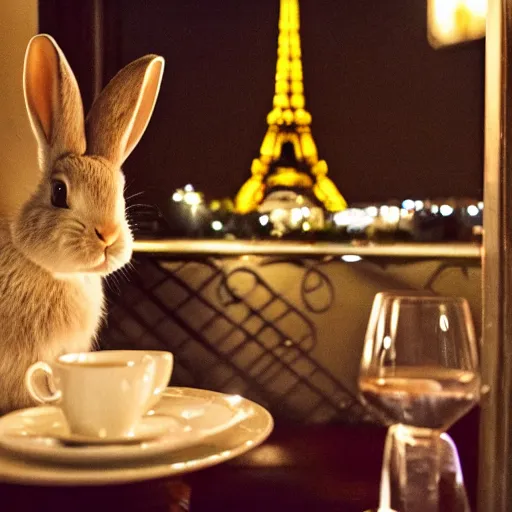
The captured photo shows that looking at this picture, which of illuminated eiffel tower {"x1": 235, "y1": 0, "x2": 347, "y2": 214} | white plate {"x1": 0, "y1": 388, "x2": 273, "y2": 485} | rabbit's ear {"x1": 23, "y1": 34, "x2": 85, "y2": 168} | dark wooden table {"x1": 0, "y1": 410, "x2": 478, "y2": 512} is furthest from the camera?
illuminated eiffel tower {"x1": 235, "y1": 0, "x2": 347, "y2": 214}

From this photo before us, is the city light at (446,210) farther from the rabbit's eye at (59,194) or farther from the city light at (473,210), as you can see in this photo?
the rabbit's eye at (59,194)

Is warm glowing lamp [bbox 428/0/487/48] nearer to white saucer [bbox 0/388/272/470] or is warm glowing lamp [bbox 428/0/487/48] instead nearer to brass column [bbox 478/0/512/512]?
brass column [bbox 478/0/512/512]

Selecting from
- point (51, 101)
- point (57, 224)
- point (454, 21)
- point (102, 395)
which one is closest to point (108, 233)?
point (57, 224)

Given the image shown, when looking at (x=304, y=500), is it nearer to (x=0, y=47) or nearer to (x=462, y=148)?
(x=462, y=148)

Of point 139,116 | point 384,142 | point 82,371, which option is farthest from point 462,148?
point 82,371

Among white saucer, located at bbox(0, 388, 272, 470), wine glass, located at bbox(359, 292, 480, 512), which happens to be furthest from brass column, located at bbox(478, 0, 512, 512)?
white saucer, located at bbox(0, 388, 272, 470)

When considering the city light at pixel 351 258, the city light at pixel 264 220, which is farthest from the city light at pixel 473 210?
the city light at pixel 264 220

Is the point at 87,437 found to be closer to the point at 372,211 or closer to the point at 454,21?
the point at 372,211
